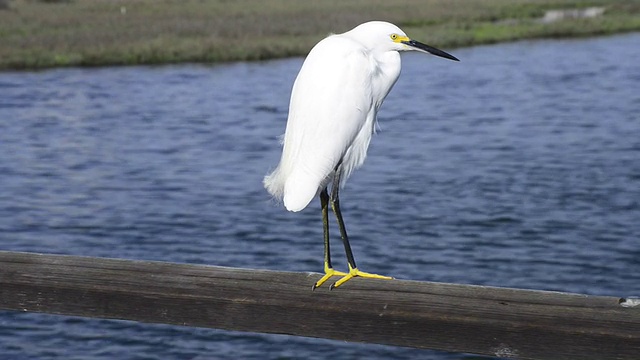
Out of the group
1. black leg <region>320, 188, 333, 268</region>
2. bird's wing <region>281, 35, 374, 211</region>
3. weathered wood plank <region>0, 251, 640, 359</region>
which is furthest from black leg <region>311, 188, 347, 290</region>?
weathered wood plank <region>0, 251, 640, 359</region>

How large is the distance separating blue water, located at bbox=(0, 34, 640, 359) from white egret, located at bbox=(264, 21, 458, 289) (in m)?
4.36

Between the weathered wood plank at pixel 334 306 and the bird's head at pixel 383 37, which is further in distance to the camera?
the bird's head at pixel 383 37

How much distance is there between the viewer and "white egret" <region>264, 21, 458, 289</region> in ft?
12.3

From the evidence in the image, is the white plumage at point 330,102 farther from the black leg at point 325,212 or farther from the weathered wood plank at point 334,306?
the weathered wood plank at point 334,306

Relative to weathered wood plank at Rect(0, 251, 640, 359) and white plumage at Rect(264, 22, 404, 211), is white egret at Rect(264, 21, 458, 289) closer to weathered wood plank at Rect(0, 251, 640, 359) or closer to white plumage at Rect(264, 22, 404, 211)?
white plumage at Rect(264, 22, 404, 211)

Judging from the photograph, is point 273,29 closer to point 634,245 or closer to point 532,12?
point 532,12

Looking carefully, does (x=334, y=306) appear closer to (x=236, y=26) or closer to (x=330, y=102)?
(x=330, y=102)

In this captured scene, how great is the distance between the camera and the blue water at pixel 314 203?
362 inches

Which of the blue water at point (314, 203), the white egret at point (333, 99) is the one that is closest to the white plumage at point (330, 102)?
the white egret at point (333, 99)

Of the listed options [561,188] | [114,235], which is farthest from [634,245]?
[114,235]

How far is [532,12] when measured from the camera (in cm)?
4100

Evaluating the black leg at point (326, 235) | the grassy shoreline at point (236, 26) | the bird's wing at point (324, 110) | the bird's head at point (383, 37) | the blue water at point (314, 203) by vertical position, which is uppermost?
the bird's head at point (383, 37)

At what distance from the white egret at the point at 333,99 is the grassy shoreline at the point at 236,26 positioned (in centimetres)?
2473

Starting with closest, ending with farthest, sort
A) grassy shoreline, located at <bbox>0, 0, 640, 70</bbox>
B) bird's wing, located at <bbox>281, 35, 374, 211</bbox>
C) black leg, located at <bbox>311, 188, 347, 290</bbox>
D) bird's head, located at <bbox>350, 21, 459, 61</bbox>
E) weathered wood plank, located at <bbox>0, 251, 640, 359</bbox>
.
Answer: weathered wood plank, located at <bbox>0, 251, 640, 359</bbox>
black leg, located at <bbox>311, 188, 347, 290</bbox>
bird's wing, located at <bbox>281, 35, 374, 211</bbox>
bird's head, located at <bbox>350, 21, 459, 61</bbox>
grassy shoreline, located at <bbox>0, 0, 640, 70</bbox>
